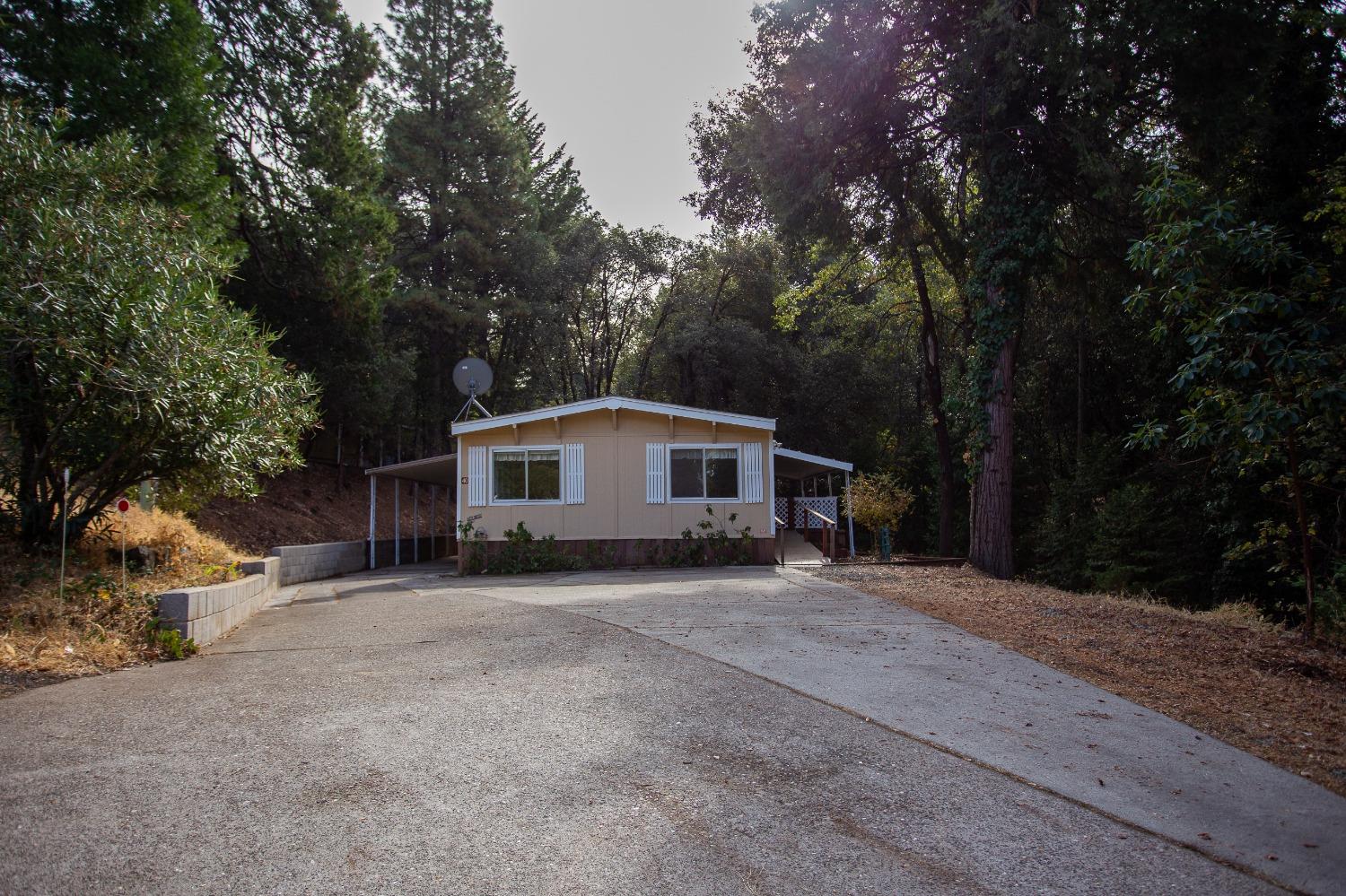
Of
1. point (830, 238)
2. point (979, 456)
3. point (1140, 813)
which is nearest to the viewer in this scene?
point (1140, 813)

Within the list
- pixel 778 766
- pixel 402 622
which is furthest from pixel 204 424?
pixel 778 766

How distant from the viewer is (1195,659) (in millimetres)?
6098

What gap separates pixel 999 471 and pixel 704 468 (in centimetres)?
501

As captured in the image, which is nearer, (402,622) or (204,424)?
(204,424)

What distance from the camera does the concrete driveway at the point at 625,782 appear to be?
9.38 ft

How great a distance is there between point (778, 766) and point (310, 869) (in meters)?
1.97

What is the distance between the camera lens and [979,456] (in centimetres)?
1324

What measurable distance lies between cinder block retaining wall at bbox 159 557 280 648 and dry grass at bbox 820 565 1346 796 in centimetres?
654

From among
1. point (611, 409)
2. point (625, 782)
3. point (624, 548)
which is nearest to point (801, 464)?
point (624, 548)

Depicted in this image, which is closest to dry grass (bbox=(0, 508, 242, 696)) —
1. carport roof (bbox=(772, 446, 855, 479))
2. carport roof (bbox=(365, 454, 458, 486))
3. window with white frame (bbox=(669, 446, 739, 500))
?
carport roof (bbox=(365, 454, 458, 486))

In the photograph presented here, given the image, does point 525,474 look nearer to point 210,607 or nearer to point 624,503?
point 624,503

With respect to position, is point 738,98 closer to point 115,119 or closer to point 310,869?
point 115,119

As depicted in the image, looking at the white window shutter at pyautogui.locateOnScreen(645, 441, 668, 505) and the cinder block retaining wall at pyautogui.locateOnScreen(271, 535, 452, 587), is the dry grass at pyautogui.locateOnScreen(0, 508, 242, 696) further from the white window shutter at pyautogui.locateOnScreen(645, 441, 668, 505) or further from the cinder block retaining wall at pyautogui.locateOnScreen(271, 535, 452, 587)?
the white window shutter at pyautogui.locateOnScreen(645, 441, 668, 505)

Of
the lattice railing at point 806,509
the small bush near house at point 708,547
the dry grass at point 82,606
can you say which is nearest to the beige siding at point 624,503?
the small bush near house at point 708,547
